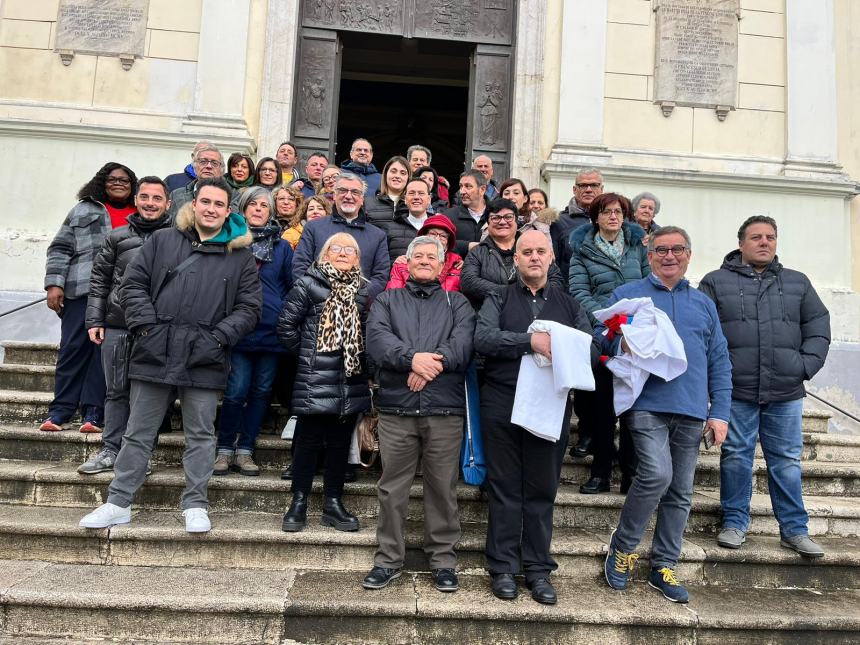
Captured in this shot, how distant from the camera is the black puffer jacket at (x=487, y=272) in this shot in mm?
4324

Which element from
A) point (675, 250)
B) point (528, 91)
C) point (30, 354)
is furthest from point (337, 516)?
point (528, 91)

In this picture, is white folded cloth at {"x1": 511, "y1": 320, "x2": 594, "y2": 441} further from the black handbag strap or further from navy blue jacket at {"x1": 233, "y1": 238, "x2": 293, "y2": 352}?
the black handbag strap

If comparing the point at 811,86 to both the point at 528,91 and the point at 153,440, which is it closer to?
the point at 528,91

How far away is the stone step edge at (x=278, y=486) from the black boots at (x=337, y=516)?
21 centimetres

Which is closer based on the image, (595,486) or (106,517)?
(106,517)

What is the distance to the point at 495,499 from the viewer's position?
375 centimetres

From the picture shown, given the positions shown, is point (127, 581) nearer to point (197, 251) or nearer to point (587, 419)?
point (197, 251)

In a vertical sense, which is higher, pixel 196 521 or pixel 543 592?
Answer: pixel 196 521

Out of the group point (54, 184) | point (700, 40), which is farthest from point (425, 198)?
point (700, 40)

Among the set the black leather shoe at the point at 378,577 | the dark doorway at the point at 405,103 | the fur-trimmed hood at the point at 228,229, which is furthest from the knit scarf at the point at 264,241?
the dark doorway at the point at 405,103

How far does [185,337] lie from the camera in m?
3.93

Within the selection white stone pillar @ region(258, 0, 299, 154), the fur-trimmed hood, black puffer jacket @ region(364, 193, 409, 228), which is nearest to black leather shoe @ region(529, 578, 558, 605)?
the fur-trimmed hood

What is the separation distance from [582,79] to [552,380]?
19.5 ft

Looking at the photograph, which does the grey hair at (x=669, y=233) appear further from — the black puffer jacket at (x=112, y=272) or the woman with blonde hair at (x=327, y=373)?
the black puffer jacket at (x=112, y=272)
